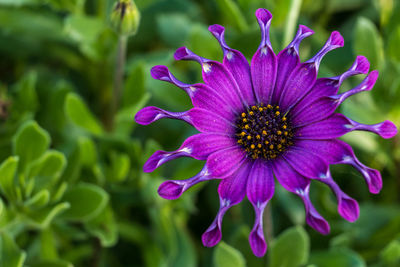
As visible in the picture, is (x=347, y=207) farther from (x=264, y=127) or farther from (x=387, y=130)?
(x=264, y=127)

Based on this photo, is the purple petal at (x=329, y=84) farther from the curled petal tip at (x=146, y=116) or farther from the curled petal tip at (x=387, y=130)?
the curled petal tip at (x=146, y=116)

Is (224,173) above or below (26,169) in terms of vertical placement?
above

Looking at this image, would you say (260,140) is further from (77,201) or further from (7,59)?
(7,59)

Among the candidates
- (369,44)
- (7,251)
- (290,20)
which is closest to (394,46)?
(369,44)

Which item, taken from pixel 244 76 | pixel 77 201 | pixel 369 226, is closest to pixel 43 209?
pixel 77 201

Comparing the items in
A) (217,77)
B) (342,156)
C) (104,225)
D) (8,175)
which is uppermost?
(217,77)

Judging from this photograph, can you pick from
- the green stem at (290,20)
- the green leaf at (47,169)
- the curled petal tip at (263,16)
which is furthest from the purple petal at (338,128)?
the green leaf at (47,169)
